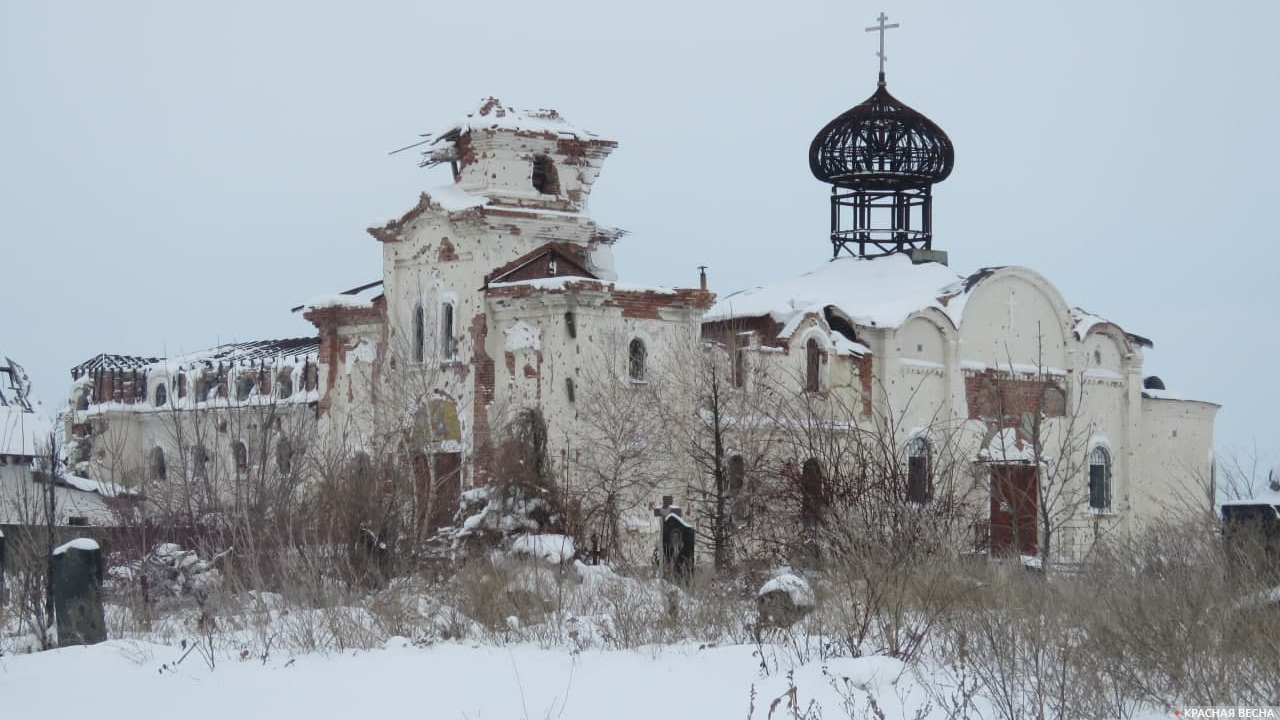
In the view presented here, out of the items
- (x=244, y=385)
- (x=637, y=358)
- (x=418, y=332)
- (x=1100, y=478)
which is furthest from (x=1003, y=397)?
(x=244, y=385)

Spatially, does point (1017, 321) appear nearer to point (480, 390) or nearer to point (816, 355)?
point (816, 355)

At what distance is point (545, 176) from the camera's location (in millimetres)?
30734

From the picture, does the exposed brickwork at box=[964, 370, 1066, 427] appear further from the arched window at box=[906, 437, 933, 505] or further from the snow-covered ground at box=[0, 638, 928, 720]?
the snow-covered ground at box=[0, 638, 928, 720]

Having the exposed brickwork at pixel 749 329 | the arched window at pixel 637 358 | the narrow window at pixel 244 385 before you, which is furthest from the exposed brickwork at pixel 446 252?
the narrow window at pixel 244 385

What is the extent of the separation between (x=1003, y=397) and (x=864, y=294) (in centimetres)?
358

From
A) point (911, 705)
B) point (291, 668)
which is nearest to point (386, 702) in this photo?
point (291, 668)

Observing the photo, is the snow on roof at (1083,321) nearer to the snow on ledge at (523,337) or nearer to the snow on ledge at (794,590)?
the snow on ledge at (523,337)

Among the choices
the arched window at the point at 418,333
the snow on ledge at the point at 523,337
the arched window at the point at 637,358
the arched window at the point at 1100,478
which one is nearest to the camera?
the snow on ledge at the point at 523,337

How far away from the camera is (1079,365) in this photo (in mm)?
35750

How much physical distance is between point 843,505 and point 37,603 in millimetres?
8738

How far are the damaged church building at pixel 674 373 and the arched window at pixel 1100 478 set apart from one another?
0.20 ft

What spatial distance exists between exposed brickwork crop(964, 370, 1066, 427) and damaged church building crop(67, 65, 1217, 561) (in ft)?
0.20

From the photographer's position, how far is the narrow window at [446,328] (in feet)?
97.4

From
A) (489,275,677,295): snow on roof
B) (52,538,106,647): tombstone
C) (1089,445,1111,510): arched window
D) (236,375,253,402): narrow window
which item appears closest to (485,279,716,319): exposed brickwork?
(489,275,677,295): snow on roof
